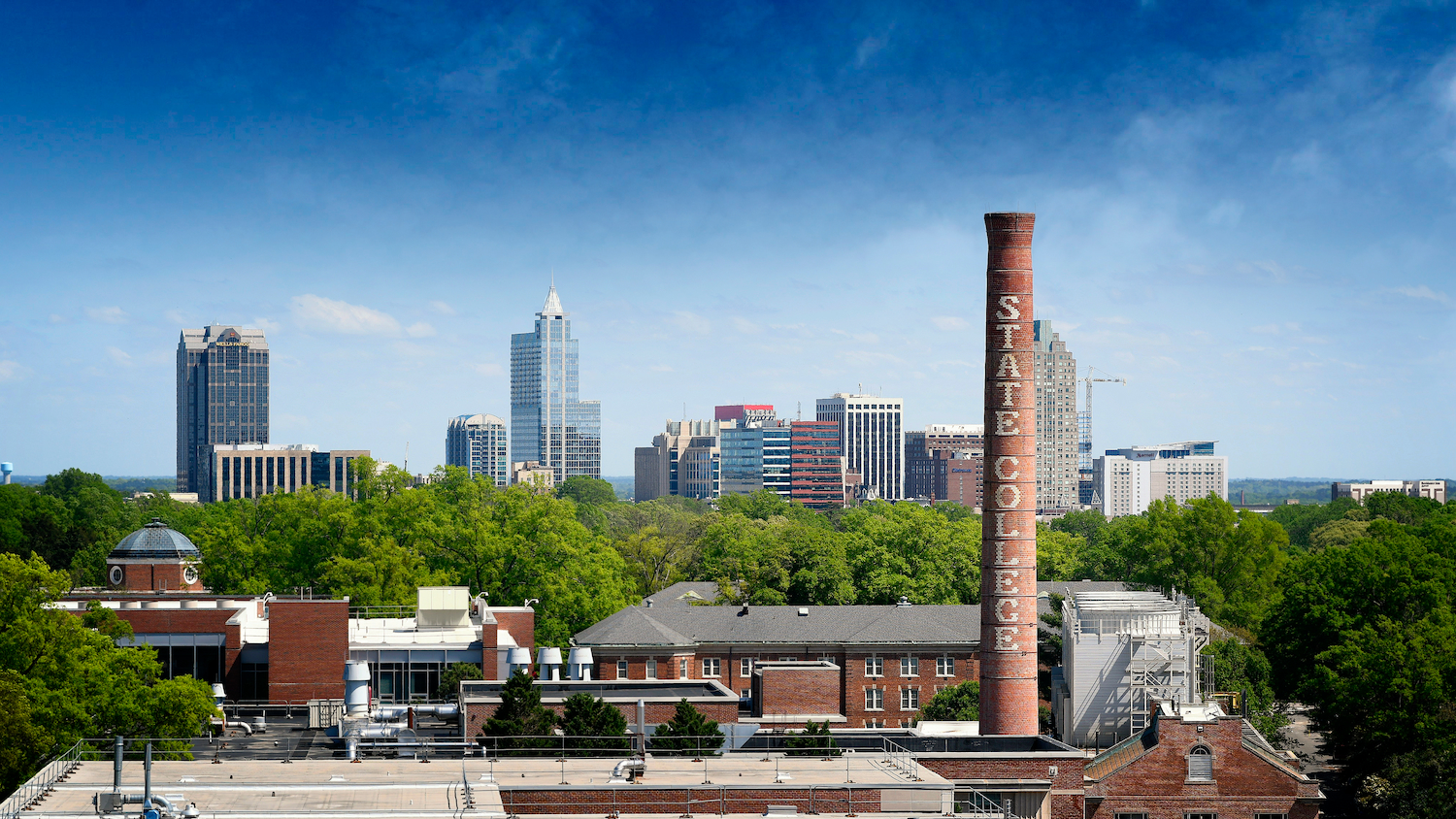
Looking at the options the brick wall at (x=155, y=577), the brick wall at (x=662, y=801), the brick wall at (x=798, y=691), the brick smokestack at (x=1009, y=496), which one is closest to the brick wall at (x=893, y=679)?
the brick smokestack at (x=1009, y=496)

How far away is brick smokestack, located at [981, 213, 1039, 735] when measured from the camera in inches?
2435

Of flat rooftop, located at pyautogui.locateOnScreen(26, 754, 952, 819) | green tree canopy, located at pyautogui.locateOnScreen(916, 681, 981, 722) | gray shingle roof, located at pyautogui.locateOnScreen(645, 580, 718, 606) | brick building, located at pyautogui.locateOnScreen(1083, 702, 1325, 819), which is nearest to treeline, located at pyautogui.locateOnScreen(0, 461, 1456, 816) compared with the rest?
gray shingle roof, located at pyautogui.locateOnScreen(645, 580, 718, 606)

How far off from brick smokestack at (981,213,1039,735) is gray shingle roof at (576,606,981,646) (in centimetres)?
1926

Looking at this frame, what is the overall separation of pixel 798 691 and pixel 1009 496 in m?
12.6

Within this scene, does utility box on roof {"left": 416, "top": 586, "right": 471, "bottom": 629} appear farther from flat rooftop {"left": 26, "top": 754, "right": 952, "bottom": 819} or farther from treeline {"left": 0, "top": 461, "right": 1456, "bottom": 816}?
flat rooftop {"left": 26, "top": 754, "right": 952, "bottom": 819}

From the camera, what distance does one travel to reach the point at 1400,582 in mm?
73062

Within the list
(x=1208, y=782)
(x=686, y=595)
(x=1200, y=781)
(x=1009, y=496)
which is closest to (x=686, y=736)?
(x=1200, y=781)

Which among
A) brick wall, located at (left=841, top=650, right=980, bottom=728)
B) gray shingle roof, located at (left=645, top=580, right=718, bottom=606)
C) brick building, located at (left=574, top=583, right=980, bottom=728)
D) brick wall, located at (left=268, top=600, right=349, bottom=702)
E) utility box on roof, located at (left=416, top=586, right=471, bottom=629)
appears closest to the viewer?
brick wall, located at (left=268, top=600, right=349, bottom=702)

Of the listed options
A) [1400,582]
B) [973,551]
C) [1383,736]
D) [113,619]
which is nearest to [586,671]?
[113,619]

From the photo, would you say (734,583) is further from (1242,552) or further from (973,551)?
(1242,552)

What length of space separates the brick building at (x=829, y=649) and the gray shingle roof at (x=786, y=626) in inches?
2.3

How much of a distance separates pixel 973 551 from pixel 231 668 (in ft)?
185

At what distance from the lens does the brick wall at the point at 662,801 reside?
115ft

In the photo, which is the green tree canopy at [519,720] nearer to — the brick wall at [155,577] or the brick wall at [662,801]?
the brick wall at [662,801]
